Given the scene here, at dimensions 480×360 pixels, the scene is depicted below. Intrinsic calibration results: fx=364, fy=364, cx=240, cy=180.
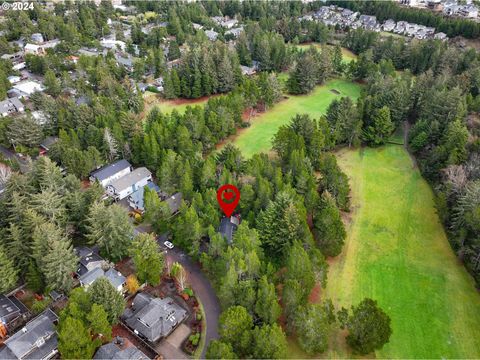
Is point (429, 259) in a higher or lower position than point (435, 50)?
lower

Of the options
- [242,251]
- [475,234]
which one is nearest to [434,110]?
[475,234]

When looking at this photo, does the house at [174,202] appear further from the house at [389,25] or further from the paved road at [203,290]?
the house at [389,25]

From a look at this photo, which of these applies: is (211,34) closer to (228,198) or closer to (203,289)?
(228,198)

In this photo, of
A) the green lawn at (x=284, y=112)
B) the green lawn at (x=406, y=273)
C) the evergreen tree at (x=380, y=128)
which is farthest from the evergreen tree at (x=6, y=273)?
the evergreen tree at (x=380, y=128)

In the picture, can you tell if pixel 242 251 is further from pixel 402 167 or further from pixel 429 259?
pixel 402 167

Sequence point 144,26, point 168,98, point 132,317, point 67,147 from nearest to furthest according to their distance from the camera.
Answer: point 132,317 → point 67,147 → point 168,98 → point 144,26

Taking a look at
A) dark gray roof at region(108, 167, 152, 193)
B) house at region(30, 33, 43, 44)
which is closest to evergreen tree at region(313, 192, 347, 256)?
dark gray roof at region(108, 167, 152, 193)

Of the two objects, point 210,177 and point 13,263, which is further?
point 210,177

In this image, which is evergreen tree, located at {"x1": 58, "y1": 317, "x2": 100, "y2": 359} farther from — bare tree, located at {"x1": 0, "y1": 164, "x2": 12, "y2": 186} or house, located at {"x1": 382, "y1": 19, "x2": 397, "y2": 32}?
house, located at {"x1": 382, "y1": 19, "x2": 397, "y2": 32}
